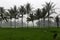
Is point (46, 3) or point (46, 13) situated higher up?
point (46, 3)

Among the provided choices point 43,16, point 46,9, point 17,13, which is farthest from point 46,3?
point 17,13

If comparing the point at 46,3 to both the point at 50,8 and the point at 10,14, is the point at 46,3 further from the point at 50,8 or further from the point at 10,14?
the point at 10,14

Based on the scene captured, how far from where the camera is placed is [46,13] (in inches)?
1831

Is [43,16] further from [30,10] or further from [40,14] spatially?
[30,10]

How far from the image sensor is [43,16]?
47562 mm

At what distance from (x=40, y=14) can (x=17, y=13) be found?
7.75 m

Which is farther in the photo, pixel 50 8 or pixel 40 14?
pixel 40 14

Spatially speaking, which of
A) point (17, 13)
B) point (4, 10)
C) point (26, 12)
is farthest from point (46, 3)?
point (4, 10)
